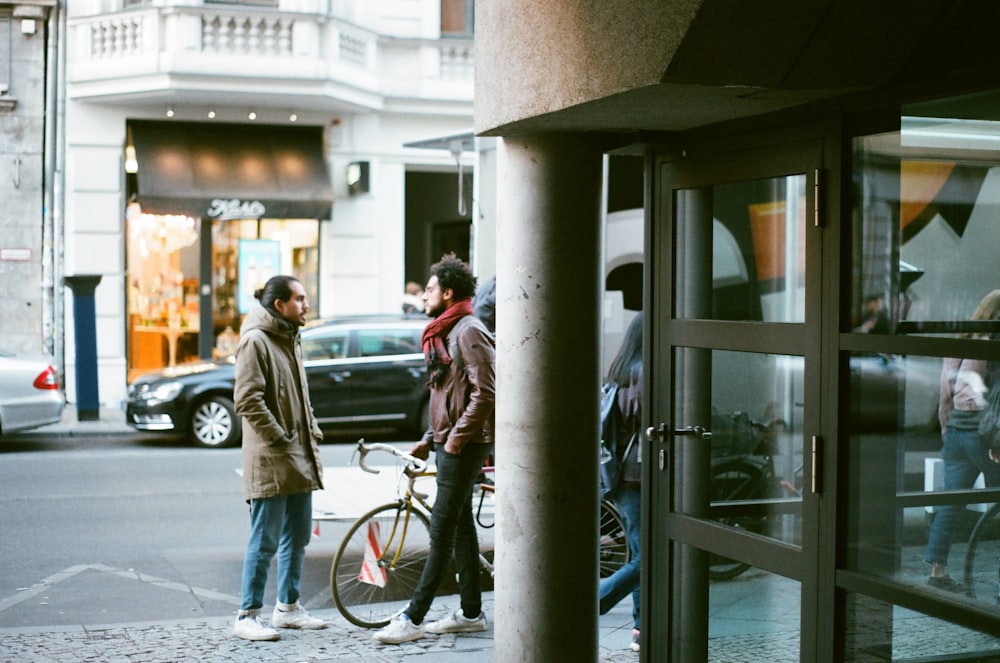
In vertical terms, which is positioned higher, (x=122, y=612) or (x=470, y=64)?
(x=470, y=64)

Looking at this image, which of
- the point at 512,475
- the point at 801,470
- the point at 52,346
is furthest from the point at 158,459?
the point at 801,470

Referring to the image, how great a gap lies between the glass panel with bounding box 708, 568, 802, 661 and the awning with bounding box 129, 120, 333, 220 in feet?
50.7

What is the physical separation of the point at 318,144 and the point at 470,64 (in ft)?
9.16

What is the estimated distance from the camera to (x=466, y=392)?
684cm

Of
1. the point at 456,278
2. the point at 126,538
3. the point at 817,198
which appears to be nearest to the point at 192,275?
the point at 126,538

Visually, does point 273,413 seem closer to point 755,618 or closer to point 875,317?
point 755,618

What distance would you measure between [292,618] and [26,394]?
8.41 metres

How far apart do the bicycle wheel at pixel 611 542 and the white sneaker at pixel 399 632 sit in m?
1.49

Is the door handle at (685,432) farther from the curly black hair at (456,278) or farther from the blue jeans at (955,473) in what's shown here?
the curly black hair at (456,278)

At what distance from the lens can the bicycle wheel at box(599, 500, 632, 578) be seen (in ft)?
25.8

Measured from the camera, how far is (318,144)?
2072 cm

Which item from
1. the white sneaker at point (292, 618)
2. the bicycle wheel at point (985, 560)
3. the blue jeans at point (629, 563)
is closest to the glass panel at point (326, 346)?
the white sneaker at point (292, 618)

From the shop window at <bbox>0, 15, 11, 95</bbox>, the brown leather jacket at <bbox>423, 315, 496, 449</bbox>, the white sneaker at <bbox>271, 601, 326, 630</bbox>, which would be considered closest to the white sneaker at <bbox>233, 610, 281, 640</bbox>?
the white sneaker at <bbox>271, 601, 326, 630</bbox>

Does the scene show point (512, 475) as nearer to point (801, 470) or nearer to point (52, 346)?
point (801, 470)
